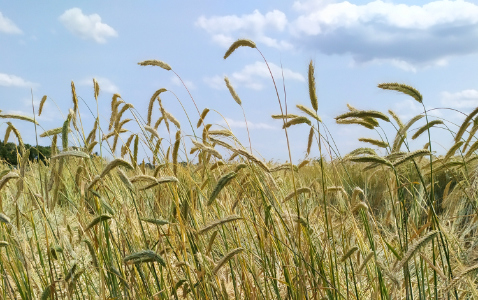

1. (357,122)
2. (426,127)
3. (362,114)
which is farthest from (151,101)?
(426,127)

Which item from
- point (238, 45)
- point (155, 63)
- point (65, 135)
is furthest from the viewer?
point (155, 63)

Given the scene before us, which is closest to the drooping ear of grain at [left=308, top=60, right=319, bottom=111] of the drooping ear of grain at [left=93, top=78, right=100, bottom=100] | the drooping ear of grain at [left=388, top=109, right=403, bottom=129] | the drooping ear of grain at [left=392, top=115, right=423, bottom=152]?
the drooping ear of grain at [left=392, top=115, right=423, bottom=152]

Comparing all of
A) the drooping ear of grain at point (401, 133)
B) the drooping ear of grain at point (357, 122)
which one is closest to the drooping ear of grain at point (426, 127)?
the drooping ear of grain at point (401, 133)

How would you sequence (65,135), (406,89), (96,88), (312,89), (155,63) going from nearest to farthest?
(312,89), (406,89), (65,135), (155,63), (96,88)

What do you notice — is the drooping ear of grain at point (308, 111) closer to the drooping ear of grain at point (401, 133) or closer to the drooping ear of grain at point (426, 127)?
the drooping ear of grain at point (401, 133)

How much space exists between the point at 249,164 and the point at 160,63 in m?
0.62

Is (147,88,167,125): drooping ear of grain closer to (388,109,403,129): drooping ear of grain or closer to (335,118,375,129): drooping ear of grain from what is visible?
(335,118,375,129): drooping ear of grain

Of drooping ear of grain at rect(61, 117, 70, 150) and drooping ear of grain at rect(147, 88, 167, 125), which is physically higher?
drooping ear of grain at rect(147, 88, 167, 125)

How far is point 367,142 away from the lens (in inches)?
77.3

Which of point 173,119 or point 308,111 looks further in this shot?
point 173,119

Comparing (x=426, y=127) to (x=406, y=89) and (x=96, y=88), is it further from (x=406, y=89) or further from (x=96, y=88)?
(x=96, y=88)

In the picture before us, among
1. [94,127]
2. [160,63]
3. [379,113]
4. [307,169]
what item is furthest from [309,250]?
[307,169]

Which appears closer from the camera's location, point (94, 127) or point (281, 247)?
point (281, 247)

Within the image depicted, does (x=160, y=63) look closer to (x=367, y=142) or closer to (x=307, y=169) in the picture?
(x=367, y=142)
